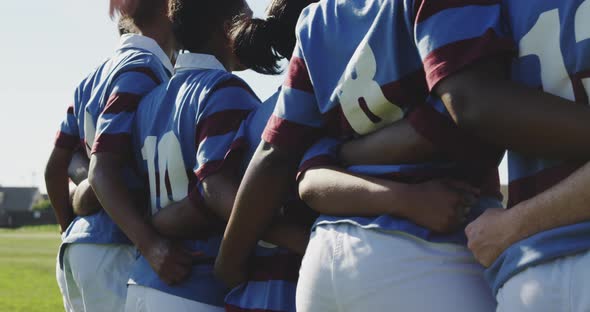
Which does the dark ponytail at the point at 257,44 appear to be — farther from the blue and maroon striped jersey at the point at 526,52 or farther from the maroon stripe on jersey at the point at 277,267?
the blue and maroon striped jersey at the point at 526,52

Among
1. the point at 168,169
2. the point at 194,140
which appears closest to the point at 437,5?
the point at 194,140

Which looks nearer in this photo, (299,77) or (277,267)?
(299,77)

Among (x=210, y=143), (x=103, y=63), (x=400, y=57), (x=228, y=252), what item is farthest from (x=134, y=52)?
(x=400, y=57)

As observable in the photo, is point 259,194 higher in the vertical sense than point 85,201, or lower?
higher

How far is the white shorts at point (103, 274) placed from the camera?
308 cm

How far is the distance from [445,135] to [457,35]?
0.65 ft

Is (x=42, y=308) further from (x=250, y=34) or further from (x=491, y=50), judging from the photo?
(x=491, y=50)

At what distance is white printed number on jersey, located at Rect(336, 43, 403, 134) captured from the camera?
5.41ft

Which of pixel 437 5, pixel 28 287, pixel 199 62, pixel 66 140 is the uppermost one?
pixel 437 5

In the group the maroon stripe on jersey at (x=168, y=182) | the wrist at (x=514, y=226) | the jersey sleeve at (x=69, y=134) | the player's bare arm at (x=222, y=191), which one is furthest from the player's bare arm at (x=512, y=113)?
the jersey sleeve at (x=69, y=134)

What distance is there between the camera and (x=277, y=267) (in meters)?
2.19

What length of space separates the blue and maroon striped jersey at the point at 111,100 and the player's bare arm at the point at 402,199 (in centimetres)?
143

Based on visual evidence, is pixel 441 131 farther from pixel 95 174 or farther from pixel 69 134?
pixel 69 134

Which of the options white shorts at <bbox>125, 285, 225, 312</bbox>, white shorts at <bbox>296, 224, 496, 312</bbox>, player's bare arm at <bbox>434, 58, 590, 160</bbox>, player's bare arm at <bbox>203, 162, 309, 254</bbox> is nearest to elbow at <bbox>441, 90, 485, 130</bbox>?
player's bare arm at <bbox>434, 58, 590, 160</bbox>
